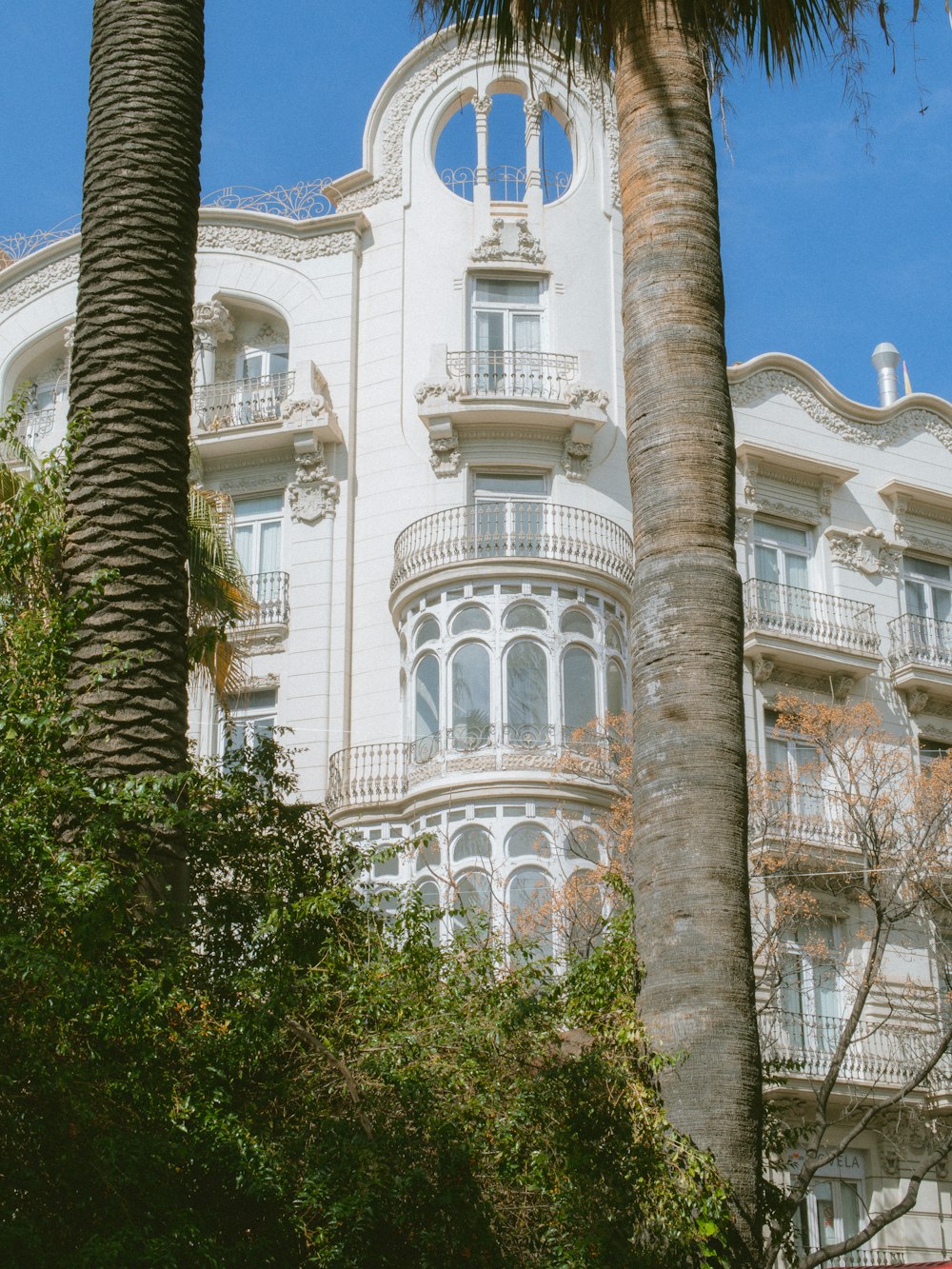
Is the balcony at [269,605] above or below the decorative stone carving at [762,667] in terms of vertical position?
above

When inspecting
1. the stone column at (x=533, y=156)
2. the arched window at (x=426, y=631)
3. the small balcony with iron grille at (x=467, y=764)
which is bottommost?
the small balcony with iron grille at (x=467, y=764)

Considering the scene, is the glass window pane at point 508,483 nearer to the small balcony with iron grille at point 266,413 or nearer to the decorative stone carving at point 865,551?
the small balcony with iron grille at point 266,413

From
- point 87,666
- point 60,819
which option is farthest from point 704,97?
point 60,819

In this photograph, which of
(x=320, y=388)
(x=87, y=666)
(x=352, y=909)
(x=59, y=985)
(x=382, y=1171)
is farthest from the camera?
(x=320, y=388)

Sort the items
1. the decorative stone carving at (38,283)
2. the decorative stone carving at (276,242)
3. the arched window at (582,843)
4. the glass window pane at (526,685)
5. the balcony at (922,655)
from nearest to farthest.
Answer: the arched window at (582,843), the glass window pane at (526,685), the balcony at (922,655), the decorative stone carving at (276,242), the decorative stone carving at (38,283)

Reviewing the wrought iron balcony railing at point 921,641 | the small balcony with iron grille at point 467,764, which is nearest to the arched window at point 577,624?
the small balcony with iron grille at point 467,764

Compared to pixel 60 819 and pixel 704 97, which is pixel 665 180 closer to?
pixel 704 97

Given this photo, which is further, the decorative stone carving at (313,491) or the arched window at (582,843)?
the decorative stone carving at (313,491)

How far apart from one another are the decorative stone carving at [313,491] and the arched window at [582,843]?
6916 millimetres

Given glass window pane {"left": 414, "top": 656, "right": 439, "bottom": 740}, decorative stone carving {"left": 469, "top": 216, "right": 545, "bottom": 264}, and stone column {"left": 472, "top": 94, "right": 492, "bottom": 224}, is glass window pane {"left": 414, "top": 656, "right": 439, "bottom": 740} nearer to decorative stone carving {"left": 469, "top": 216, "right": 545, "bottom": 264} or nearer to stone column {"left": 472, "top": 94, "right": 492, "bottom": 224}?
decorative stone carving {"left": 469, "top": 216, "right": 545, "bottom": 264}

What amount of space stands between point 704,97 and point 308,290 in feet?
61.2

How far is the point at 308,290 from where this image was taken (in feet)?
89.9

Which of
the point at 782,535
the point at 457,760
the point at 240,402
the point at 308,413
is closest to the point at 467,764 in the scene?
the point at 457,760

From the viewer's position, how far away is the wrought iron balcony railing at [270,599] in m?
24.9
